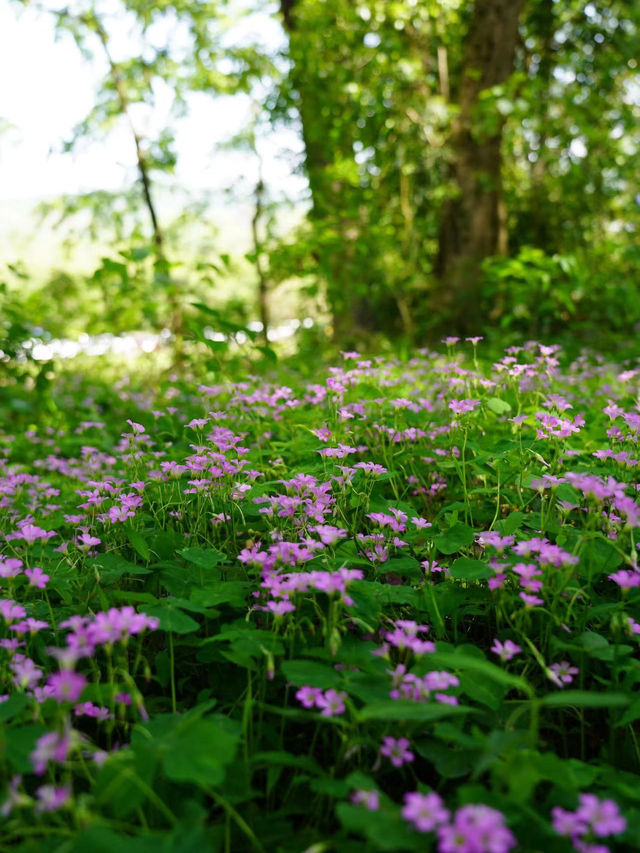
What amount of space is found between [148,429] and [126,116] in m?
5.38

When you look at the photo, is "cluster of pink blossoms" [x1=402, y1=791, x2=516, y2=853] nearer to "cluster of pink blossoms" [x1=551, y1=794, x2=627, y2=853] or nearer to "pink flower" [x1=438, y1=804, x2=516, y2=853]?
"pink flower" [x1=438, y1=804, x2=516, y2=853]

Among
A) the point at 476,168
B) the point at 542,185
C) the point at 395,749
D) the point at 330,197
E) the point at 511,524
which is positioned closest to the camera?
the point at 395,749

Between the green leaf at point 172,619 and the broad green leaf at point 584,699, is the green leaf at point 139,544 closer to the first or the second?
the green leaf at point 172,619

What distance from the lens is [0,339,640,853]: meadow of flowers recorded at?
1.00m

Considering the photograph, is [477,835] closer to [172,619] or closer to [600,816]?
[600,816]

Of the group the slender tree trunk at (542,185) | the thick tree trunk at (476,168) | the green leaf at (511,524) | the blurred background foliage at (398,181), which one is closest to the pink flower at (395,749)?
the green leaf at (511,524)

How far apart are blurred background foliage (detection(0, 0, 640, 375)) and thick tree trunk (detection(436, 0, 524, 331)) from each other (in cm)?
2

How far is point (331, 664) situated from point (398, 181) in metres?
6.49

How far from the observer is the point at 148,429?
11.3 ft

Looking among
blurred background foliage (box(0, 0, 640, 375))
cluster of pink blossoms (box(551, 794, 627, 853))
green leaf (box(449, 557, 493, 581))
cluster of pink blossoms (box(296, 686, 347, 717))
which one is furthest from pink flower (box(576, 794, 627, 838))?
blurred background foliage (box(0, 0, 640, 375))

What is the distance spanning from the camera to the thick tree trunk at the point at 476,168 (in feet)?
22.0

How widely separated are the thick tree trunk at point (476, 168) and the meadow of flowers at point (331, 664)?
192 inches

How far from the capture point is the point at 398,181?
6.97 m

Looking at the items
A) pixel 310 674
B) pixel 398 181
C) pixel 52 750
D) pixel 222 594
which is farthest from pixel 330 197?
pixel 52 750
